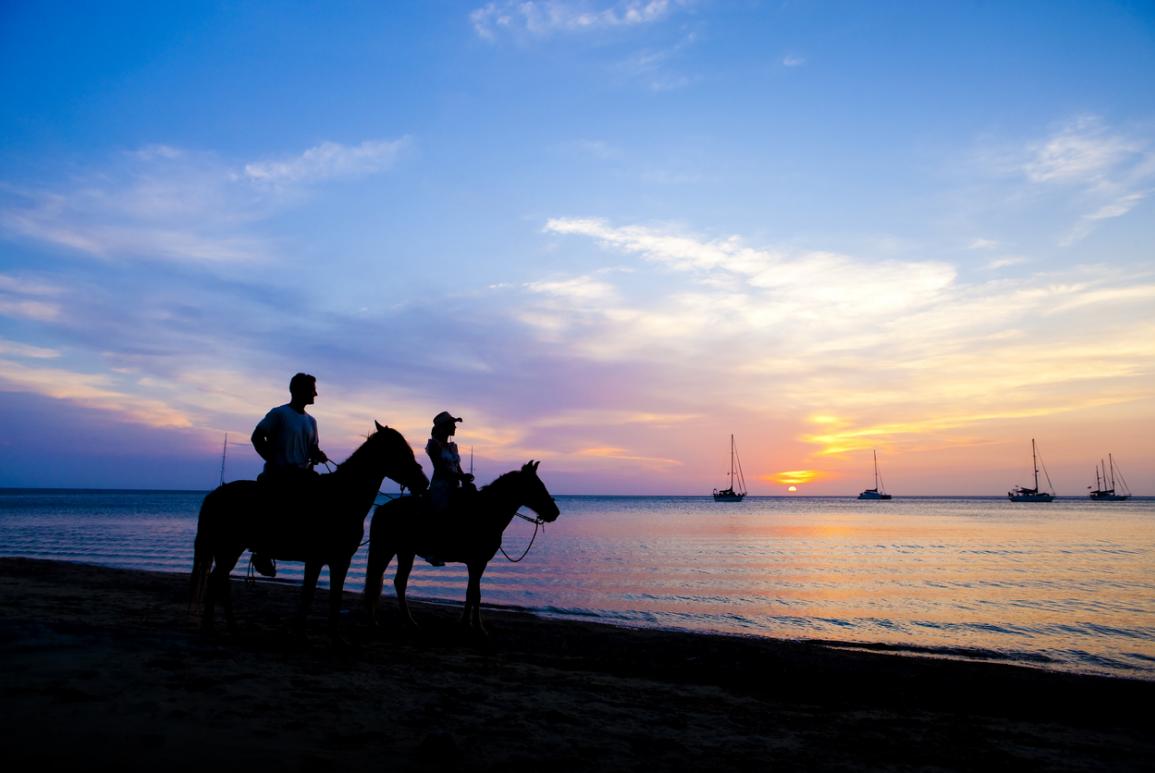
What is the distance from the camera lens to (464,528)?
36.0ft

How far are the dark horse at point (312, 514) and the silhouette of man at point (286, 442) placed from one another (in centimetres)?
13

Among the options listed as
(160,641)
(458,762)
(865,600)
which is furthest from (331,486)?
(865,600)

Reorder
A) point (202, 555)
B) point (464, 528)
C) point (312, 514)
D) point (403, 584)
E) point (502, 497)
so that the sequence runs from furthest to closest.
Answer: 1. point (403, 584)
2. point (502, 497)
3. point (464, 528)
4. point (202, 555)
5. point (312, 514)

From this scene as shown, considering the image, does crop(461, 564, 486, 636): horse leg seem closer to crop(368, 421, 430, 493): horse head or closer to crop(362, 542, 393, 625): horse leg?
crop(362, 542, 393, 625): horse leg

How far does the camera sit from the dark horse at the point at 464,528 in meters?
10.9

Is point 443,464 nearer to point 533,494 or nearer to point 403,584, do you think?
point 533,494

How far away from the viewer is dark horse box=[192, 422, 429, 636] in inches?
333

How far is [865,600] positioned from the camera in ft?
63.8

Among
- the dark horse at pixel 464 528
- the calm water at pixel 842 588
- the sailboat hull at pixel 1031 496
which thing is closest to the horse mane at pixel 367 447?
the dark horse at pixel 464 528

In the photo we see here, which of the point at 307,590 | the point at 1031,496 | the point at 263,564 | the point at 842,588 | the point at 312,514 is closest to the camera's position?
the point at 307,590

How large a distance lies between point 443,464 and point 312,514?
8.89ft

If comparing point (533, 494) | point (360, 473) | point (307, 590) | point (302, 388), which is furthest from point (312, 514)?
point (533, 494)

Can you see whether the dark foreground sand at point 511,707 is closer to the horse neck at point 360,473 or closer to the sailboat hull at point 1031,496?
the horse neck at point 360,473

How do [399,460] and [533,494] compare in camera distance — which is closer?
[399,460]
